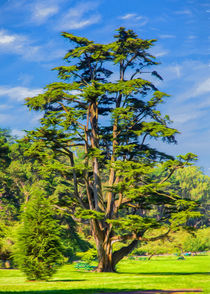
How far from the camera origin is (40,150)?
1167 inches

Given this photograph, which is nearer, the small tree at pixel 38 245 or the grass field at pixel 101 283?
the grass field at pixel 101 283

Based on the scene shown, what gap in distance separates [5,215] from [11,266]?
1126 centimetres

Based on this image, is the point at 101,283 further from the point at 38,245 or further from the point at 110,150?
the point at 110,150

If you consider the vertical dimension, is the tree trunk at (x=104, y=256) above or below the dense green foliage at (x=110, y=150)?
below

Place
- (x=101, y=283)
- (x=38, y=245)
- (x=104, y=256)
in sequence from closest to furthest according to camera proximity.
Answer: (x=101, y=283) → (x=38, y=245) → (x=104, y=256)

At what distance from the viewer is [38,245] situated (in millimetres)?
18828

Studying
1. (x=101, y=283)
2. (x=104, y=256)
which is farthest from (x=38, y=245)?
(x=104, y=256)

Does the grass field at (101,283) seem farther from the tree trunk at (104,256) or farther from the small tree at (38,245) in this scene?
the tree trunk at (104,256)

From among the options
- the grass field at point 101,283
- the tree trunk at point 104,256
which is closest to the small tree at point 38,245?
the grass field at point 101,283

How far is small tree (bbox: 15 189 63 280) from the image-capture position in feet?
61.8

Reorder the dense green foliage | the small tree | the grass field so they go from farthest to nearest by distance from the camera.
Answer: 1. the dense green foliage
2. the small tree
3. the grass field

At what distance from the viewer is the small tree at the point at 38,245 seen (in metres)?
18.8

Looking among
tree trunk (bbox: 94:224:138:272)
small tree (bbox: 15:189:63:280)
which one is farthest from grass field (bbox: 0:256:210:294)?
tree trunk (bbox: 94:224:138:272)

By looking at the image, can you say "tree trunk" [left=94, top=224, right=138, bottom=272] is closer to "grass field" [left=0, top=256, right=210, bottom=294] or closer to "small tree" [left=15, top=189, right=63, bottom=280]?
"grass field" [left=0, top=256, right=210, bottom=294]
